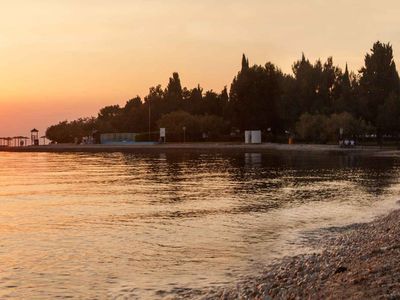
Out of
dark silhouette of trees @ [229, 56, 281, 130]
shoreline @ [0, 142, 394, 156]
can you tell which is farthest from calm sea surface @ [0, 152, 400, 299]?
dark silhouette of trees @ [229, 56, 281, 130]

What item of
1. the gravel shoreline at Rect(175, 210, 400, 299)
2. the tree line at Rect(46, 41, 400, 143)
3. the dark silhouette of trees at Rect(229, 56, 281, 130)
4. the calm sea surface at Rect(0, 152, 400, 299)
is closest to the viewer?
the gravel shoreline at Rect(175, 210, 400, 299)

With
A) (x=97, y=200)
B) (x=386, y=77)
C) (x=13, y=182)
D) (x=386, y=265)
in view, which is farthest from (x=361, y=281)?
(x=386, y=77)

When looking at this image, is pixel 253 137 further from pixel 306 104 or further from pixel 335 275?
pixel 335 275

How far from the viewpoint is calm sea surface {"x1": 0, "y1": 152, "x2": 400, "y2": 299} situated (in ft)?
43.7

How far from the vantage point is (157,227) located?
20828mm

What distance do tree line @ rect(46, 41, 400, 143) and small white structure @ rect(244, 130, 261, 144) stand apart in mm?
6020

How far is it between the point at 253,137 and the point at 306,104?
559 inches

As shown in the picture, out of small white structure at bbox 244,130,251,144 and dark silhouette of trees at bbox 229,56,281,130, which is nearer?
small white structure at bbox 244,130,251,144

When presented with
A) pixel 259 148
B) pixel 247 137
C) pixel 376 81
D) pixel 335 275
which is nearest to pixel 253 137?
pixel 247 137

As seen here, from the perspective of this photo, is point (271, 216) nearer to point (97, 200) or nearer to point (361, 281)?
point (97, 200)

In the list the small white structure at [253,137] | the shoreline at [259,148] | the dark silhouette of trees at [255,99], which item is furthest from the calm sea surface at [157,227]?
the dark silhouette of trees at [255,99]

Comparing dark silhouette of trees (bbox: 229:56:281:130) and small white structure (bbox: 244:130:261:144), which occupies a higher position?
dark silhouette of trees (bbox: 229:56:281:130)

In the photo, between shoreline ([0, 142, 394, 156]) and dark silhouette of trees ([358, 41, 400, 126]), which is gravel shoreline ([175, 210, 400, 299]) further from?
dark silhouette of trees ([358, 41, 400, 126])

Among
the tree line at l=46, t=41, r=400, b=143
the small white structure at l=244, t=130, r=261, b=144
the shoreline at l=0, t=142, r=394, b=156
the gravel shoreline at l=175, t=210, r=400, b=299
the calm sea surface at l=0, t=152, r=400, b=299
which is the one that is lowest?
the calm sea surface at l=0, t=152, r=400, b=299
